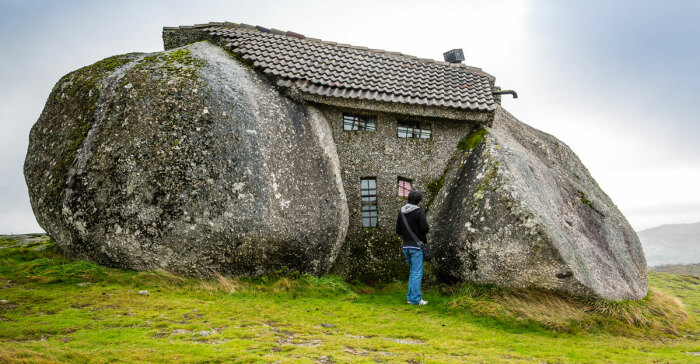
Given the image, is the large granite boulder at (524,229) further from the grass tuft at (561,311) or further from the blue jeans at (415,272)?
the blue jeans at (415,272)

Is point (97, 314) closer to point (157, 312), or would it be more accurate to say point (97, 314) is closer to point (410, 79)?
point (157, 312)

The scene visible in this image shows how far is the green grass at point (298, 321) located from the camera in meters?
6.81

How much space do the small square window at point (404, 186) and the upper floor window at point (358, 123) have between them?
187cm

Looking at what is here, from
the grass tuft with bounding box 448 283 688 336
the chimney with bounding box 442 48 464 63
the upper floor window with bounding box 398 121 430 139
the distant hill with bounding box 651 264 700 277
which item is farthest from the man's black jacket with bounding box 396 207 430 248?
the distant hill with bounding box 651 264 700 277

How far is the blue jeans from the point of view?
10969 mm

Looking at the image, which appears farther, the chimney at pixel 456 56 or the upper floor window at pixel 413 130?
the chimney at pixel 456 56

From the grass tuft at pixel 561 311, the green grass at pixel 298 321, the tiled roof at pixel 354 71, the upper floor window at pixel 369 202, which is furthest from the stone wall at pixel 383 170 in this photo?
the grass tuft at pixel 561 311

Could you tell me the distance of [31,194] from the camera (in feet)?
40.9

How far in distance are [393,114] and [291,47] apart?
14.8 ft

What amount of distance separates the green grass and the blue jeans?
35cm

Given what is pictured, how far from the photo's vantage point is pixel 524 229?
1115cm

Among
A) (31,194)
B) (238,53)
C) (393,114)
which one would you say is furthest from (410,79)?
(31,194)

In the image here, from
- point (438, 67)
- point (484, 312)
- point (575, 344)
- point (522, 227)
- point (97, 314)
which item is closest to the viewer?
point (97, 314)

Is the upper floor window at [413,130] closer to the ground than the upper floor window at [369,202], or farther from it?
farther from it
